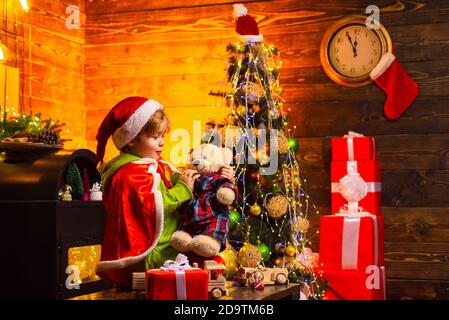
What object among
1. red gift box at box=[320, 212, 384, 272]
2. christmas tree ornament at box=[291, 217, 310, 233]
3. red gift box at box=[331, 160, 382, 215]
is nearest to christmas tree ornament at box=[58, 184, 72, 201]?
christmas tree ornament at box=[291, 217, 310, 233]

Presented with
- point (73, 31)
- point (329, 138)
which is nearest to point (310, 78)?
point (329, 138)

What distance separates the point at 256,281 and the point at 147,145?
655mm

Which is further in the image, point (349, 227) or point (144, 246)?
point (349, 227)

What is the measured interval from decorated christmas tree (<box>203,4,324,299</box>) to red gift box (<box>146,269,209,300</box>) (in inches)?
67.9

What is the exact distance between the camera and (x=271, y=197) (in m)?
3.94

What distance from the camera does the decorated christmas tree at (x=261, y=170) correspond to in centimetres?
392

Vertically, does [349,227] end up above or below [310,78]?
below

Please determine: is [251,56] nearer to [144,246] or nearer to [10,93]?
[10,93]

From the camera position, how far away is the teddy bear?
2459 millimetres

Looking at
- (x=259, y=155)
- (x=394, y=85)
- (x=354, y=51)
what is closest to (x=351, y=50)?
(x=354, y=51)

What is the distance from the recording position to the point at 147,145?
2574 mm

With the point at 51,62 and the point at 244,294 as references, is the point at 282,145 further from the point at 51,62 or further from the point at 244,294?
the point at 51,62
